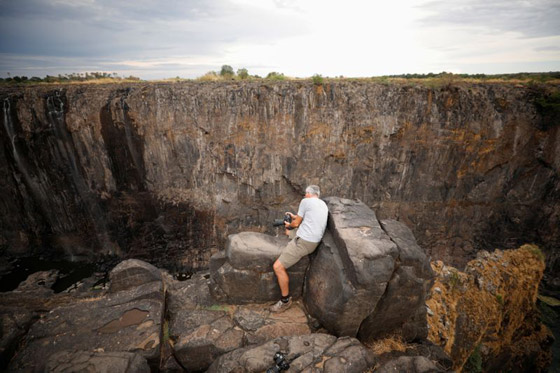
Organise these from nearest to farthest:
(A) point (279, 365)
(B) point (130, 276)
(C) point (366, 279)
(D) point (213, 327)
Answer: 1. (A) point (279, 365)
2. (C) point (366, 279)
3. (D) point (213, 327)
4. (B) point (130, 276)

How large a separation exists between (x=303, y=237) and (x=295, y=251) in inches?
13.2

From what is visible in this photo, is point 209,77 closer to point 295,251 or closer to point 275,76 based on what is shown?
point 275,76

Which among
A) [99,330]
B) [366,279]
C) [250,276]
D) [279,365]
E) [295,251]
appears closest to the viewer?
[279,365]

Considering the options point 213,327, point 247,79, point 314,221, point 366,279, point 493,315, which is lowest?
point 493,315

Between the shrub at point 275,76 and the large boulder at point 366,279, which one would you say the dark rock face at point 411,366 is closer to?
the large boulder at point 366,279

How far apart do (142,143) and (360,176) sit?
39.6 ft

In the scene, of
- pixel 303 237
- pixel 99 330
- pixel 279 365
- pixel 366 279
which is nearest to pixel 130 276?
pixel 99 330

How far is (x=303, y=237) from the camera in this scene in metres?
4.73

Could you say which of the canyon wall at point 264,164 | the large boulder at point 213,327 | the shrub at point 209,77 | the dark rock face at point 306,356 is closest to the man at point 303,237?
the large boulder at point 213,327

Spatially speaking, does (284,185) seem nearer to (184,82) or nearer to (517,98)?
(184,82)

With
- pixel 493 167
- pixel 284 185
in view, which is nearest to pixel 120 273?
pixel 284 185

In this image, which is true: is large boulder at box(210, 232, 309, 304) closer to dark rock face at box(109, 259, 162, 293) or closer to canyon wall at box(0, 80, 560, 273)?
dark rock face at box(109, 259, 162, 293)

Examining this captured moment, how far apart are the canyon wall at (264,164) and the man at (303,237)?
9525 millimetres

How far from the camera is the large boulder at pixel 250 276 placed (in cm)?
514
